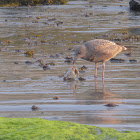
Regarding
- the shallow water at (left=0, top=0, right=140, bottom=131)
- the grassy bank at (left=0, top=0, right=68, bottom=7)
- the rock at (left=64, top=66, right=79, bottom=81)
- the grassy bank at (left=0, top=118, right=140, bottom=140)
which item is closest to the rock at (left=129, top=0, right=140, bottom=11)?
the grassy bank at (left=0, top=0, right=68, bottom=7)

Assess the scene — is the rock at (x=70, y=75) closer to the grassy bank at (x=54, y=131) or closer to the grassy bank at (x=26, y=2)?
the grassy bank at (x=54, y=131)

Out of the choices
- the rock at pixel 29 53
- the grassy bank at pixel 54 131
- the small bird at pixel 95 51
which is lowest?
the rock at pixel 29 53

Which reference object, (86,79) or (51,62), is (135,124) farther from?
(51,62)

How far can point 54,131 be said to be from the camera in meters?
A: 6.20

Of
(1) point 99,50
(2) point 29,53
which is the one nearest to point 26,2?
(2) point 29,53

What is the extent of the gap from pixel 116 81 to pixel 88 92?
1.22 metres

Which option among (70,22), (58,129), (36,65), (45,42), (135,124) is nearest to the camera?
(58,129)

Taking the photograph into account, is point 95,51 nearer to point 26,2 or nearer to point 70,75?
point 70,75

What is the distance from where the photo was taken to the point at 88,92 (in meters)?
9.66

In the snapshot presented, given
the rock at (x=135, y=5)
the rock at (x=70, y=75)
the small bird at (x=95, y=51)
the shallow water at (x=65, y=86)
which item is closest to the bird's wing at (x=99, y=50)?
the small bird at (x=95, y=51)

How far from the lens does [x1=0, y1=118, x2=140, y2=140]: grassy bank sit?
5.98m

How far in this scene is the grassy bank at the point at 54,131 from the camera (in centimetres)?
598

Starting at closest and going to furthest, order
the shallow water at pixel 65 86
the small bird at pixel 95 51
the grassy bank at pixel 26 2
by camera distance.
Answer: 1. the shallow water at pixel 65 86
2. the small bird at pixel 95 51
3. the grassy bank at pixel 26 2

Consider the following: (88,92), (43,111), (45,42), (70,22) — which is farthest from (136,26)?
(43,111)
